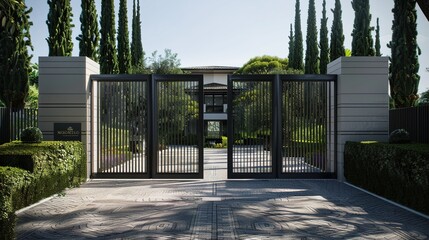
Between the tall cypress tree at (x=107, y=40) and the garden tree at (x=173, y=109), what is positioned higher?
the tall cypress tree at (x=107, y=40)

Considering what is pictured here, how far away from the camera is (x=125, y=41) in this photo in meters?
32.2

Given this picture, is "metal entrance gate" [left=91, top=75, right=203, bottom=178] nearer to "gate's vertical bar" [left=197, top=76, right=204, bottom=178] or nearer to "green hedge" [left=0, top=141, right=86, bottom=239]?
"gate's vertical bar" [left=197, top=76, right=204, bottom=178]

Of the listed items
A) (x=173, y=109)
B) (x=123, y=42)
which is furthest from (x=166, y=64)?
(x=173, y=109)

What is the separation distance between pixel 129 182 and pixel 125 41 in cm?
2088

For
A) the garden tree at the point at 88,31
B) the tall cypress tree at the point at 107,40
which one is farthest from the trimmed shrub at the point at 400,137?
the tall cypress tree at the point at 107,40

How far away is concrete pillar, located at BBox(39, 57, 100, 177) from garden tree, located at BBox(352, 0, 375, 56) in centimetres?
1554

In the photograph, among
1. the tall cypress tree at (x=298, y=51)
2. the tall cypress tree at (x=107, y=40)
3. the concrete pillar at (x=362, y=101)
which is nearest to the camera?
the concrete pillar at (x=362, y=101)

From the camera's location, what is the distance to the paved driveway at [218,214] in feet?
22.4

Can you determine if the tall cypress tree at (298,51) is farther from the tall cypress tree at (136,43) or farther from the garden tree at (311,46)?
the tall cypress tree at (136,43)

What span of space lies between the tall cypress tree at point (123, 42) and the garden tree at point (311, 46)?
1363 centimetres

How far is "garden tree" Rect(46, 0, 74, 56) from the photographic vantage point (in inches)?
813

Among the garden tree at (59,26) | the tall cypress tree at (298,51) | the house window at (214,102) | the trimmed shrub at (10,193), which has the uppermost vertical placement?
the tall cypress tree at (298,51)

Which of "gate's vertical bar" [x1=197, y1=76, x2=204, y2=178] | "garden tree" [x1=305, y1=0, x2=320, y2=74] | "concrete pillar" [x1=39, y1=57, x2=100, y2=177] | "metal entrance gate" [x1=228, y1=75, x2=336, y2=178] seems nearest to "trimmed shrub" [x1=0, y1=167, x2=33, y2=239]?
"concrete pillar" [x1=39, y1=57, x2=100, y2=177]

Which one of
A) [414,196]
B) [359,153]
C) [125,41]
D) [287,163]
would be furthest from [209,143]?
[414,196]
